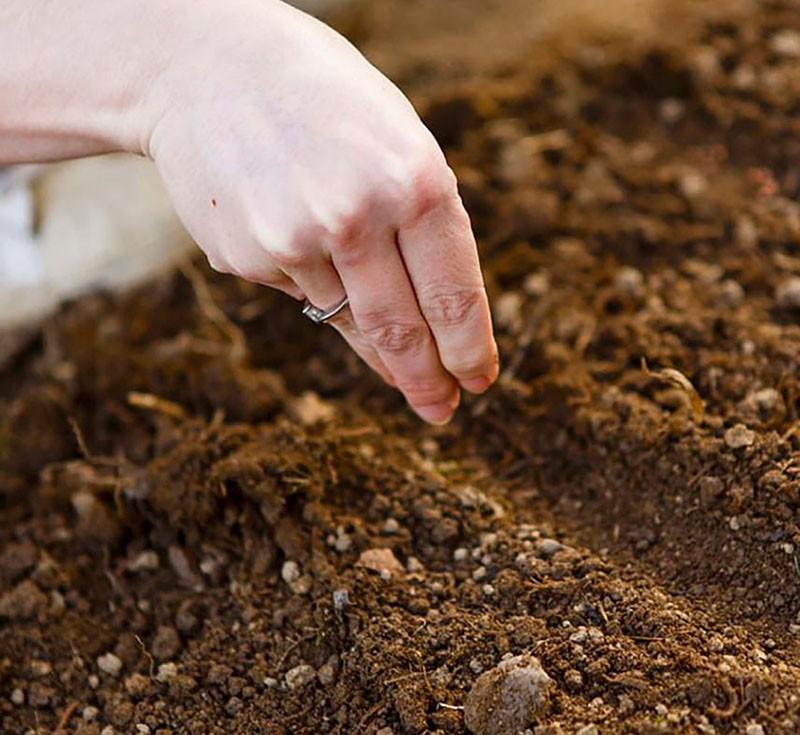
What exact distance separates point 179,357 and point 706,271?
0.75m

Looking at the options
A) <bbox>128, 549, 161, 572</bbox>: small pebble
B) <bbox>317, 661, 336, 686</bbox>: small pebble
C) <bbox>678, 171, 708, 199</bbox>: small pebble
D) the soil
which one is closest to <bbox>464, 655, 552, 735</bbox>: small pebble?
the soil

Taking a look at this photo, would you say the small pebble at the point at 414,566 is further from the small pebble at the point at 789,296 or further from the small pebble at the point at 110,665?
the small pebble at the point at 789,296

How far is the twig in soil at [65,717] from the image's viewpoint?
135 cm

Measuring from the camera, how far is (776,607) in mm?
1287

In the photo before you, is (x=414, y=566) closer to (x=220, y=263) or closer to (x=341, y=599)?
(x=341, y=599)

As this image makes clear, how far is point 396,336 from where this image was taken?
1.26 meters

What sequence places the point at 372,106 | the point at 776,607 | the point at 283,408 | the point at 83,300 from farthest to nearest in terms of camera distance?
the point at 83,300
the point at 283,408
the point at 776,607
the point at 372,106

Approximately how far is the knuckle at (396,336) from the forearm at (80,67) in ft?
1.00

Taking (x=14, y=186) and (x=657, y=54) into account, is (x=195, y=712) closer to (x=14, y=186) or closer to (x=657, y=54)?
(x=14, y=186)

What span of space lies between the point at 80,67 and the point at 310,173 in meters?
0.30

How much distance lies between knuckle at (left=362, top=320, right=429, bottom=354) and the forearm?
0.31 m

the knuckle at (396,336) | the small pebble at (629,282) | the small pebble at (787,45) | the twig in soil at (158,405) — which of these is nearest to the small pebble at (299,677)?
the knuckle at (396,336)

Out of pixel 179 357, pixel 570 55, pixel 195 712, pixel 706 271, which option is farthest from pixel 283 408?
pixel 570 55

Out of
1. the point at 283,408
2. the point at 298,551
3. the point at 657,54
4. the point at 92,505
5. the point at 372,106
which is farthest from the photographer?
the point at 657,54
